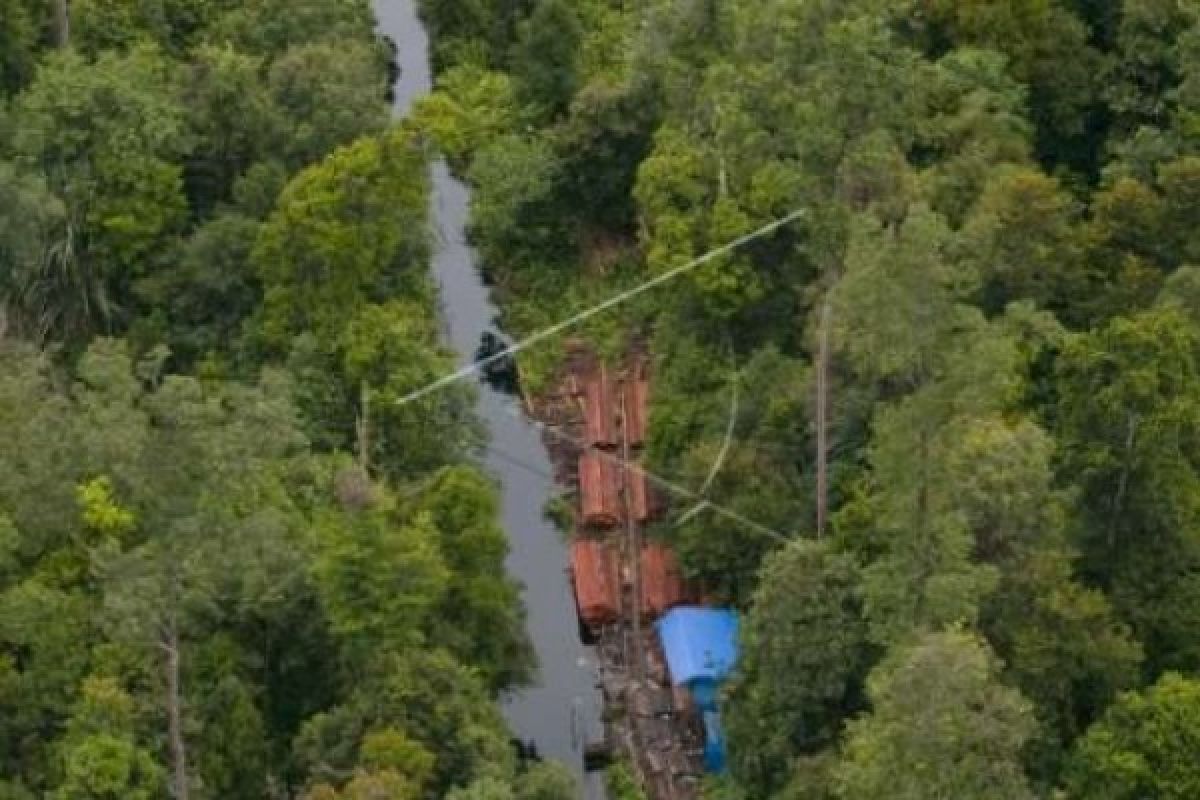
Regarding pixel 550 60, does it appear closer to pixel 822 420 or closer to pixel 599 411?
pixel 599 411

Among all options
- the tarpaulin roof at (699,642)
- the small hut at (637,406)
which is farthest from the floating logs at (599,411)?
the tarpaulin roof at (699,642)

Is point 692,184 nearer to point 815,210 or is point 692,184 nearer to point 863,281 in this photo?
point 815,210

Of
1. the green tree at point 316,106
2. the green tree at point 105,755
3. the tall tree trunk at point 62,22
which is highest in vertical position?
the tall tree trunk at point 62,22

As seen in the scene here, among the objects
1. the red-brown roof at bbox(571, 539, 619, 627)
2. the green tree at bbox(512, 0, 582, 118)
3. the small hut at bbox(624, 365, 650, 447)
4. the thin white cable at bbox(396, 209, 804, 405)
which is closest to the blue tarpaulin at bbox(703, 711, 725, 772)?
the red-brown roof at bbox(571, 539, 619, 627)

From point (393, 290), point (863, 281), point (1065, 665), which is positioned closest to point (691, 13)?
point (393, 290)

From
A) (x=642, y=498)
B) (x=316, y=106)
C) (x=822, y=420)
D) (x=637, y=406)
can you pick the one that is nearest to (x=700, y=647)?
(x=822, y=420)

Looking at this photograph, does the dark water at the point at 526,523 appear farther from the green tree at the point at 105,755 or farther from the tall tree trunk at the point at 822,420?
the green tree at the point at 105,755
